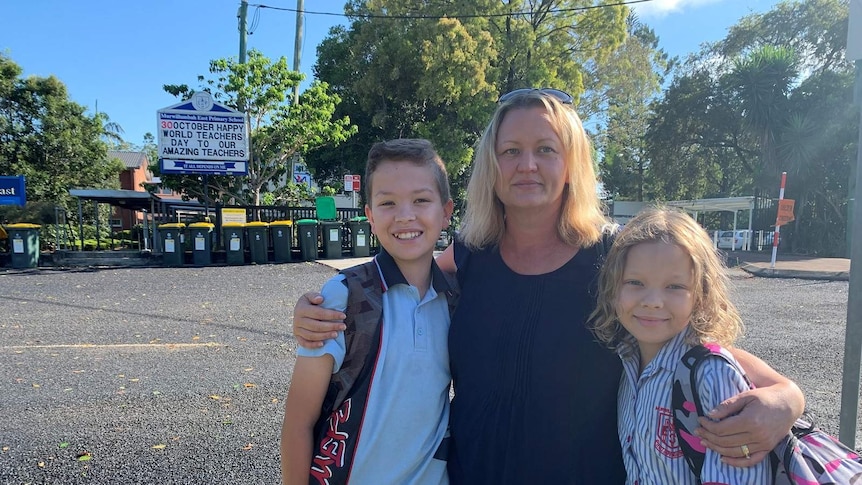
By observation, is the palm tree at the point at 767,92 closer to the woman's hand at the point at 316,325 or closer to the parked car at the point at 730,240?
the parked car at the point at 730,240

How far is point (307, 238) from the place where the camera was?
1366cm

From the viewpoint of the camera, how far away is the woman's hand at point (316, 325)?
135cm

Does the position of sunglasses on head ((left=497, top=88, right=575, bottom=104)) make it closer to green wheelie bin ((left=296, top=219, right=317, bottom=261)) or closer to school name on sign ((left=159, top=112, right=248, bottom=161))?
green wheelie bin ((left=296, top=219, right=317, bottom=261))

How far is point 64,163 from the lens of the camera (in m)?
20.4

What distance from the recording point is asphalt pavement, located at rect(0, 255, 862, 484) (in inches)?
118

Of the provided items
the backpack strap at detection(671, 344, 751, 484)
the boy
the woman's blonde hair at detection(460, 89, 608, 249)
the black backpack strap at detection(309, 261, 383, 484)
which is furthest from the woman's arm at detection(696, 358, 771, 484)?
the black backpack strap at detection(309, 261, 383, 484)

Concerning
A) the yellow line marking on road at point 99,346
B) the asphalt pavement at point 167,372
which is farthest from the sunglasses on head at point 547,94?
the yellow line marking on road at point 99,346

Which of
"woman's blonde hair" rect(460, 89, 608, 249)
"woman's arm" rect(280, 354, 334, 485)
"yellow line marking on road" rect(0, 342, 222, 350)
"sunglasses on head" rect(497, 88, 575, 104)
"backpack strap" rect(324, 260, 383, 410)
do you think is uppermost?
"sunglasses on head" rect(497, 88, 575, 104)

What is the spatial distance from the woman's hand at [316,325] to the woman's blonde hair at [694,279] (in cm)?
73

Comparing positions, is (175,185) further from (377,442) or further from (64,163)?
(377,442)

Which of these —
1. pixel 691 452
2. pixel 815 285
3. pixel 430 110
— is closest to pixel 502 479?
pixel 691 452

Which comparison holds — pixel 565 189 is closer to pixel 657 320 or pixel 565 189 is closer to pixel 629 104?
pixel 657 320

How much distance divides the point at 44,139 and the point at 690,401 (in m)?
25.0

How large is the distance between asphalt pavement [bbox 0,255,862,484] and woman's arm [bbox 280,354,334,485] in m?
1.66
